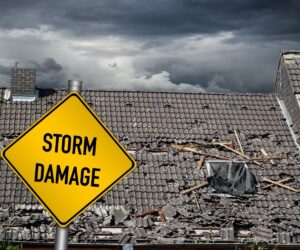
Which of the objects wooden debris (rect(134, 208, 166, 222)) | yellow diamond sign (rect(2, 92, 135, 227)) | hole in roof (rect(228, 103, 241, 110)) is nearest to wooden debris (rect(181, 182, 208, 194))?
wooden debris (rect(134, 208, 166, 222))

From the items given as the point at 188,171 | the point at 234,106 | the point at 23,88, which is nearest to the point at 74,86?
the point at 188,171

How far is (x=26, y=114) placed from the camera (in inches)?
696

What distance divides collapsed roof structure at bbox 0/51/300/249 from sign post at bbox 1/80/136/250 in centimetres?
982

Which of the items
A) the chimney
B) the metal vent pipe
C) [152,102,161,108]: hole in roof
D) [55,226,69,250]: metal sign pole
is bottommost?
[55,226,69,250]: metal sign pole

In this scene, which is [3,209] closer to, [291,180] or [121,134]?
[121,134]

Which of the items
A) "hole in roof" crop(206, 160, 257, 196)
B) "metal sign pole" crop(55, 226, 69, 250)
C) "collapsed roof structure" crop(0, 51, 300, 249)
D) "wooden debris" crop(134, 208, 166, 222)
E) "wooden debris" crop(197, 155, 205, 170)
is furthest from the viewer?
"wooden debris" crop(197, 155, 205, 170)

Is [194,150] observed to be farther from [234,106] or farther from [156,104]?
[234,106]

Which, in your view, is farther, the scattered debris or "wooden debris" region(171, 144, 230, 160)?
"wooden debris" region(171, 144, 230, 160)

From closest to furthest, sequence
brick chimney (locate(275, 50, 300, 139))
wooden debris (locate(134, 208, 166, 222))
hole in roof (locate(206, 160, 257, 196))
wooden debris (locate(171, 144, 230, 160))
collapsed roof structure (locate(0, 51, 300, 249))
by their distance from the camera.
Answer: collapsed roof structure (locate(0, 51, 300, 249)), wooden debris (locate(134, 208, 166, 222)), hole in roof (locate(206, 160, 257, 196)), wooden debris (locate(171, 144, 230, 160)), brick chimney (locate(275, 50, 300, 139))

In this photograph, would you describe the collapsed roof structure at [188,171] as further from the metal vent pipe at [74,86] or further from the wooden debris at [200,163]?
the metal vent pipe at [74,86]

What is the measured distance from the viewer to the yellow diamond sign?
3.65 m

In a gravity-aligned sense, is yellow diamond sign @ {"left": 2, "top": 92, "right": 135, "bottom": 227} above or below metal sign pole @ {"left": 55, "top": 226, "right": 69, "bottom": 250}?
above

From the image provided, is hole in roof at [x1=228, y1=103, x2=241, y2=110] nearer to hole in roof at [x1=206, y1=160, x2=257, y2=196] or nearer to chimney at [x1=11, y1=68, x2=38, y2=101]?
hole in roof at [x1=206, y1=160, x2=257, y2=196]

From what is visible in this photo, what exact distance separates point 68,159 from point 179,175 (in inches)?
477
